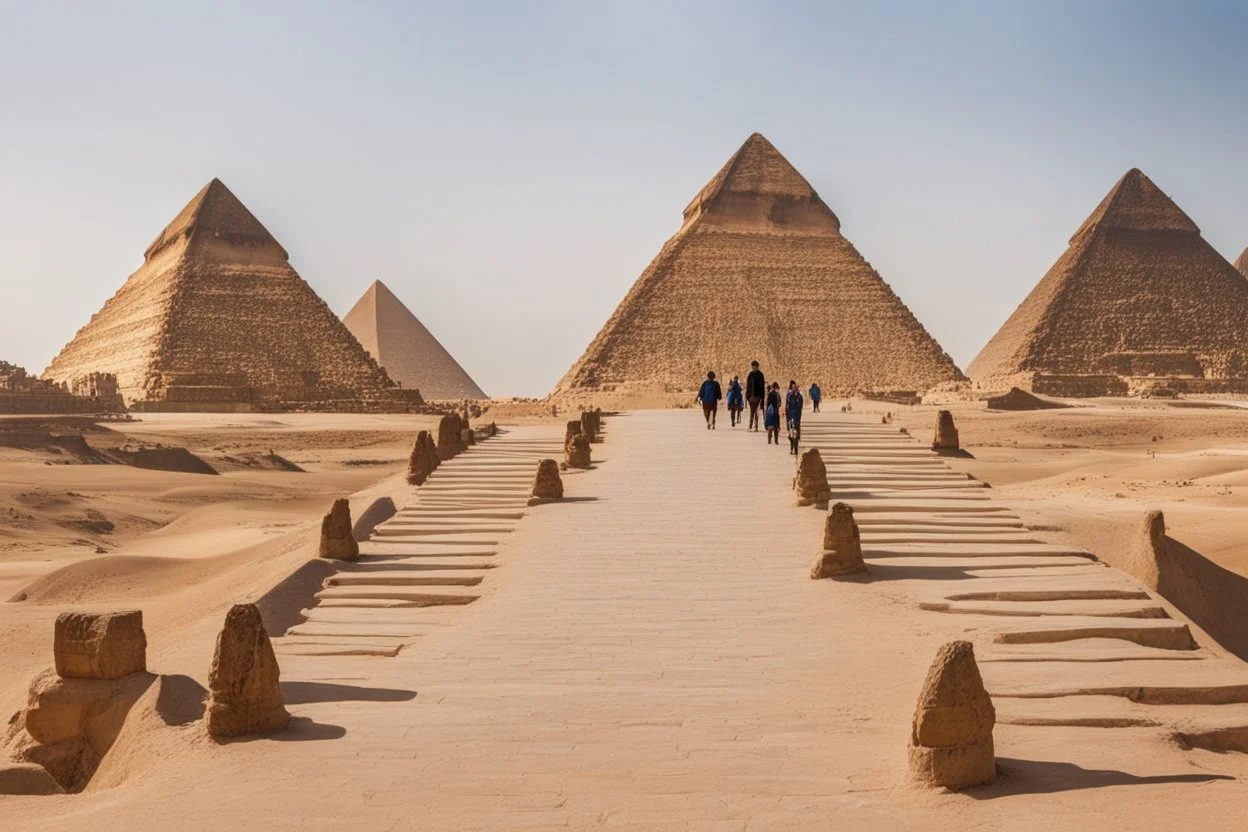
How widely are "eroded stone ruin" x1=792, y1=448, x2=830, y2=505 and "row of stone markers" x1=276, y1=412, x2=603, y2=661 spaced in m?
2.15

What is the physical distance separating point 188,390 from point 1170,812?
67090 millimetres

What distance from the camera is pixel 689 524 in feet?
34.5

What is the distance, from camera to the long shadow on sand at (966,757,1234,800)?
4875mm

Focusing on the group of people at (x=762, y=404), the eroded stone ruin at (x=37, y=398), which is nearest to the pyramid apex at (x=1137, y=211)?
the eroded stone ruin at (x=37, y=398)

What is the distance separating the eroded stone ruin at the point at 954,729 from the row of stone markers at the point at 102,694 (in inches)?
103

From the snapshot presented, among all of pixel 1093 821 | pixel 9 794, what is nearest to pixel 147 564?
Answer: pixel 9 794

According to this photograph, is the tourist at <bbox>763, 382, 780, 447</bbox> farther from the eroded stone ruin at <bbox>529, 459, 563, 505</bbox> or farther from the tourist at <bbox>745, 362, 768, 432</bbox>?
the eroded stone ruin at <bbox>529, 459, 563, 505</bbox>

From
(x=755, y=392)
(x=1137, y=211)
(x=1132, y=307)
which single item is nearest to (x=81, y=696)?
(x=755, y=392)

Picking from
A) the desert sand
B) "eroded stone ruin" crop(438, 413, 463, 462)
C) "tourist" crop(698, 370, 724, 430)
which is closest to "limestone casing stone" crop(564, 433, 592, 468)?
the desert sand

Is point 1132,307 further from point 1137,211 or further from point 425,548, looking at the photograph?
point 425,548

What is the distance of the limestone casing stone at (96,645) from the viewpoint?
258 inches

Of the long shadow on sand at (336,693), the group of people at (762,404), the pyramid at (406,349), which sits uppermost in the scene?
the pyramid at (406,349)

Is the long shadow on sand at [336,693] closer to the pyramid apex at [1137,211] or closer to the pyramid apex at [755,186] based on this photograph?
the pyramid apex at [755,186]

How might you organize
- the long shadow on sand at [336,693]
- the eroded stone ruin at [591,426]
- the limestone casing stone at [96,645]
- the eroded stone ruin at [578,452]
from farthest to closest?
the eroded stone ruin at [591,426], the eroded stone ruin at [578,452], the limestone casing stone at [96,645], the long shadow on sand at [336,693]
